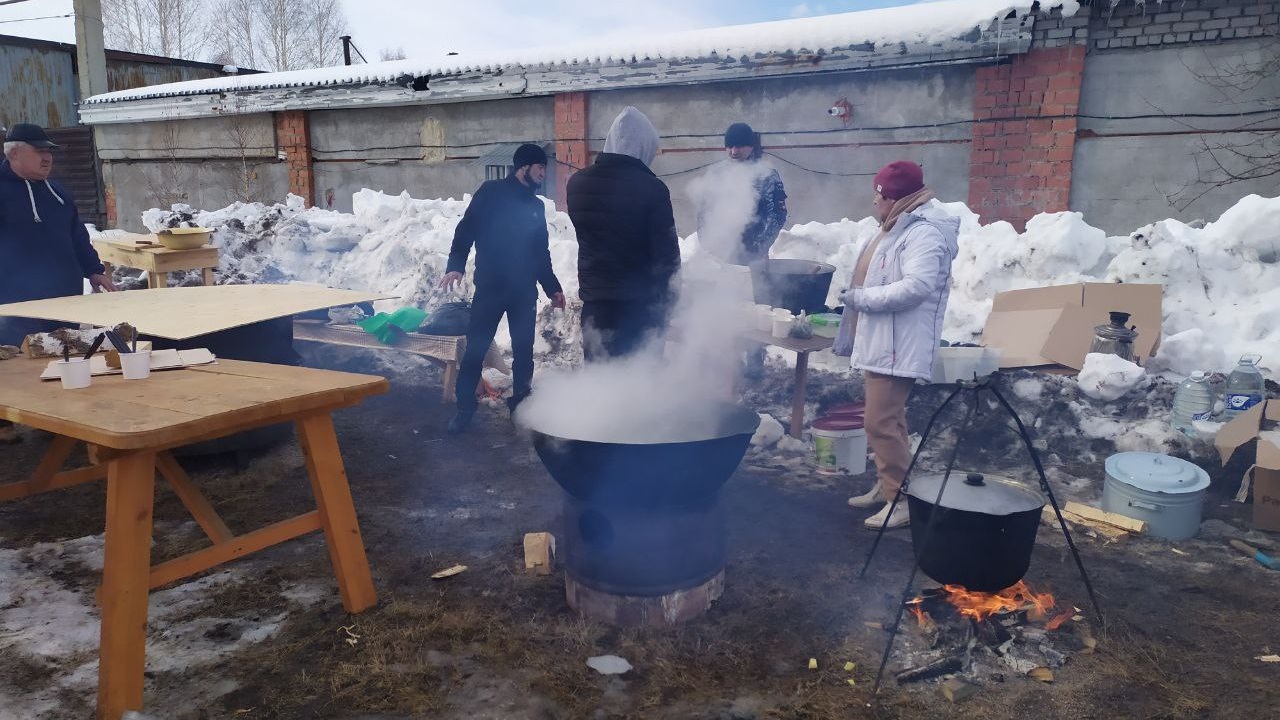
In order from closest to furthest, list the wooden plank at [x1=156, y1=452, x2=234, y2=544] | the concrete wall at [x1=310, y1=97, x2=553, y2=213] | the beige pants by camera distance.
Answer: the wooden plank at [x1=156, y1=452, x2=234, y2=544] → the beige pants → the concrete wall at [x1=310, y1=97, x2=553, y2=213]

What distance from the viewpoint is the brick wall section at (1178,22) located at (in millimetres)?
8375

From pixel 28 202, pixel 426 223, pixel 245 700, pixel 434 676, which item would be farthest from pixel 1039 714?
pixel 426 223

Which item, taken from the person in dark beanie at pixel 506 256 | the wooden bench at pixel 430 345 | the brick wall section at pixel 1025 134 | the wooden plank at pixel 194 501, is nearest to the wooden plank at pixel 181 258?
the wooden bench at pixel 430 345

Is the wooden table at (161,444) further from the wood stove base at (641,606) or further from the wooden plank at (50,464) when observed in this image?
the wood stove base at (641,606)

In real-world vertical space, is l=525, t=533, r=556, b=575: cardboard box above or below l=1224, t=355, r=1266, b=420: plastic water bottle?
below

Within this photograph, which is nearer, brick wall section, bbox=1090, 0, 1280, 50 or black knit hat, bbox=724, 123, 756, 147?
black knit hat, bbox=724, 123, 756, 147

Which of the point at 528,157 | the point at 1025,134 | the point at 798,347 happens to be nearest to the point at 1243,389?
the point at 798,347

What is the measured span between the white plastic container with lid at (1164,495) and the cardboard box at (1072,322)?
2.04 metres

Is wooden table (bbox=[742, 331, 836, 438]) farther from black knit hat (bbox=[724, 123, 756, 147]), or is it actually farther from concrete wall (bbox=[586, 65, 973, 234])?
concrete wall (bbox=[586, 65, 973, 234])

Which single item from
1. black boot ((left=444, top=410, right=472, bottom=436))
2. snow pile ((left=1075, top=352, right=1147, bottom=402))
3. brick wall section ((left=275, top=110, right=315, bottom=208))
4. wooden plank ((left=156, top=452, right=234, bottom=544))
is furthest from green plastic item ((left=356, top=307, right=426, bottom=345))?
brick wall section ((left=275, top=110, right=315, bottom=208))

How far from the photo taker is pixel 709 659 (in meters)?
3.53

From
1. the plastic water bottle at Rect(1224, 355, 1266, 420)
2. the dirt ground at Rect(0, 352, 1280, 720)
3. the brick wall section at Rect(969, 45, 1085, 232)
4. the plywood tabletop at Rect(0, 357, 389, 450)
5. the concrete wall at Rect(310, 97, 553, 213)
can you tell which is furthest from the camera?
the concrete wall at Rect(310, 97, 553, 213)

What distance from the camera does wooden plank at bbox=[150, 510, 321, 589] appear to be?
330 centimetres

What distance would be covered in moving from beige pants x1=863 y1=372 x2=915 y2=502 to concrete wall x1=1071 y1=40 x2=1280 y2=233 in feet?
21.3
